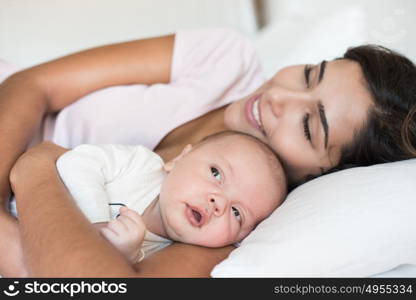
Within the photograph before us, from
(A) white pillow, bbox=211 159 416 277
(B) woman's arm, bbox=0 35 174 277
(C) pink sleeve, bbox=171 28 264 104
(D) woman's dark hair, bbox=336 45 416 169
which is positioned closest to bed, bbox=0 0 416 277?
(A) white pillow, bbox=211 159 416 277

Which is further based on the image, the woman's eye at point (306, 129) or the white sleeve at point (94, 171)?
the woman's eye at point (306, 129)

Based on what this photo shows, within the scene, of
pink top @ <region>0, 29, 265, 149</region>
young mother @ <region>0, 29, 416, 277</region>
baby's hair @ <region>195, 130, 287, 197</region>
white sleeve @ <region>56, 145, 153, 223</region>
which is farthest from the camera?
pink top @ <region>0, 29, 265, 149</region>

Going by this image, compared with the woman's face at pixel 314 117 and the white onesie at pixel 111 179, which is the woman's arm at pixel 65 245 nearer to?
the white onesie at pixel 111 179

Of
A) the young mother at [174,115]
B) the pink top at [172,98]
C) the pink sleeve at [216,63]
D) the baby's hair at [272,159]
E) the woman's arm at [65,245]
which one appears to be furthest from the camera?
the pink sleeve at [216,63]

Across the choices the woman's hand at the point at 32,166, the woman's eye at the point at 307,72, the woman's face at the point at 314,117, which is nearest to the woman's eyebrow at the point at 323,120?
the woman's face at the point at 314,117

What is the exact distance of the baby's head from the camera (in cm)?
113

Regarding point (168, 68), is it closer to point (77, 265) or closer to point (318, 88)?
point (318, 88)

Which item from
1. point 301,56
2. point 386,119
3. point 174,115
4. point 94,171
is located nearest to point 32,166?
point 94,171

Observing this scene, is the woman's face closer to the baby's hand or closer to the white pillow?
the white pillow

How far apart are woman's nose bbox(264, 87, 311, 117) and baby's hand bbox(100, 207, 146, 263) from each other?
0.55 m

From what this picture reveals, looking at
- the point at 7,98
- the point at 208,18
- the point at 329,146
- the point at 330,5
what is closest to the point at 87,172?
the point at 7,98

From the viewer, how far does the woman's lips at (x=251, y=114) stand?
1.41m

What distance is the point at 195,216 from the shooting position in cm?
114

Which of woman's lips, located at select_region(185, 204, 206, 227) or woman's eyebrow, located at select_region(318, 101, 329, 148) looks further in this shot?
woman's eyebrow, located at select_region(318, 101, 329, 148)
